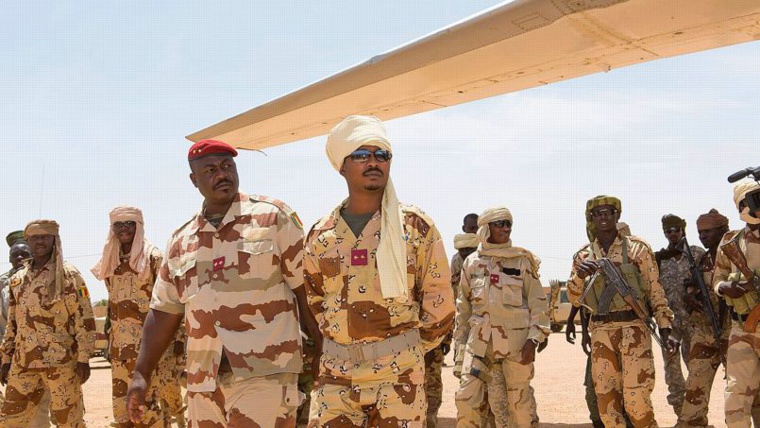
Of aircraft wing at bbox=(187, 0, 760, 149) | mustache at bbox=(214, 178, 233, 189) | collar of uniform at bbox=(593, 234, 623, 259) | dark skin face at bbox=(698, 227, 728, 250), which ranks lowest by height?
collar of uniform at bbox=(593, 234, 623, 259)

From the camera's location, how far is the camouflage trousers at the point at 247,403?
455 centimetres

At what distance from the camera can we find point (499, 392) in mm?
7949

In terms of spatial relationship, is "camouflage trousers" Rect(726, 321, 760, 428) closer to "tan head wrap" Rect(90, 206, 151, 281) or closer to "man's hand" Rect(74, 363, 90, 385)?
"tan head wrap" Rect(90, 206, 151, 281)

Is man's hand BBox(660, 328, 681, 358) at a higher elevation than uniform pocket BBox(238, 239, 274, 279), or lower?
lower

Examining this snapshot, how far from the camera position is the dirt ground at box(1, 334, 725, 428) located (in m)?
9.98

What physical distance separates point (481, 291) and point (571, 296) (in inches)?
33.4

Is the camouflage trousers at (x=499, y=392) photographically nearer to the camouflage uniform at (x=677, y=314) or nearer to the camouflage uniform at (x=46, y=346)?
the camouflage uniform at (x=677, y=314)

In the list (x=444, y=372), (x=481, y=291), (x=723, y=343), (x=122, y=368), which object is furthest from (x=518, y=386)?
(x=444, y=372)

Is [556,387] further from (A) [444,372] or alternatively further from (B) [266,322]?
(B) [266,322]

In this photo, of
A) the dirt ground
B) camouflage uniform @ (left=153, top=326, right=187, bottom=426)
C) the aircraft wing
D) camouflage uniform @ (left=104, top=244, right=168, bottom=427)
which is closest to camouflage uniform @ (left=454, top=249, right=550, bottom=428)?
the dirt ground

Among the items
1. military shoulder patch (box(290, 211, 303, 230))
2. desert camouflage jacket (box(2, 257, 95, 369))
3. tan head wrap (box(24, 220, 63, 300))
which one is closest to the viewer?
military shoulder patch (box(290, 211, 303, 230))

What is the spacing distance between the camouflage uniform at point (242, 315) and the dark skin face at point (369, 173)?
0.69 meters

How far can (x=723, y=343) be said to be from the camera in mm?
8477

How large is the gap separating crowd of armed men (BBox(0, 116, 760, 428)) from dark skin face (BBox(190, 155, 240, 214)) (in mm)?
12
